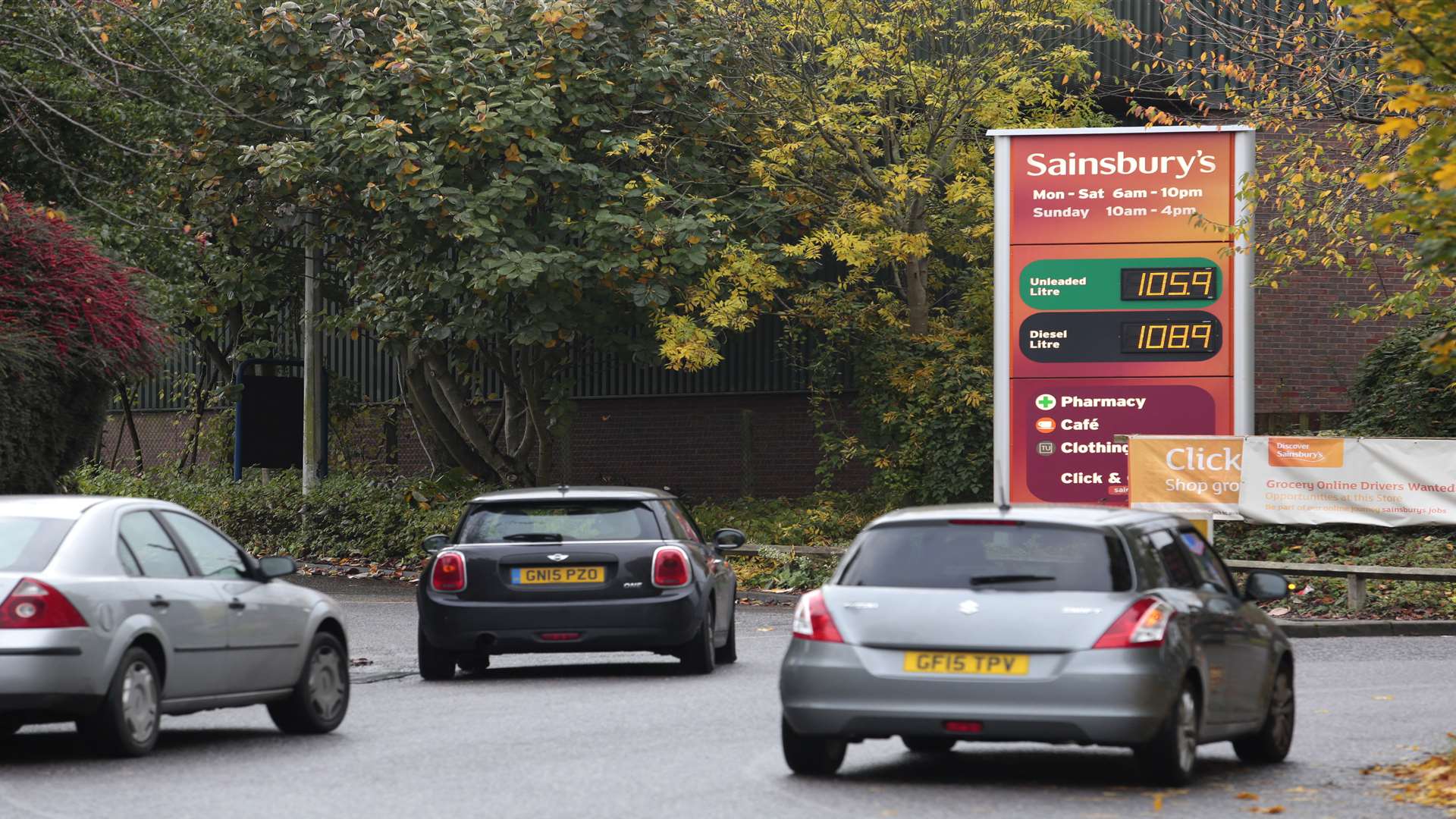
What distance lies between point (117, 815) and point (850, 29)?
20141 millimetres

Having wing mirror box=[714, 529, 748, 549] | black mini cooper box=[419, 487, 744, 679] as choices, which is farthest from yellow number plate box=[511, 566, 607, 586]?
wing mirror box=[714, 529, 748, 549]

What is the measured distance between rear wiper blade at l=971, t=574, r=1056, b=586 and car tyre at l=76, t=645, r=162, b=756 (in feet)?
13.7

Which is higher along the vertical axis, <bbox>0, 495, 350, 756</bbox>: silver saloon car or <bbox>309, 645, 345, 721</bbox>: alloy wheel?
<bbox>0, 495, 350, 756</bbox>: silver saloon car

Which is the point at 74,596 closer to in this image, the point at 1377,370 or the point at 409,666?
the point at 409,666

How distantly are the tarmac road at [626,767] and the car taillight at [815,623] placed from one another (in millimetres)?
695

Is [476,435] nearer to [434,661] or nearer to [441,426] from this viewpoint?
[441,426]

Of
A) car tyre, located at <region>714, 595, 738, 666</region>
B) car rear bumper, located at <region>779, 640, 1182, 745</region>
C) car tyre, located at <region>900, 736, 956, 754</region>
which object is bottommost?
car tyre, located at <region>714, 595, 738, 666</region>

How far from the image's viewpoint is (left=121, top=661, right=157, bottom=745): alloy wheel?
10.7 meters

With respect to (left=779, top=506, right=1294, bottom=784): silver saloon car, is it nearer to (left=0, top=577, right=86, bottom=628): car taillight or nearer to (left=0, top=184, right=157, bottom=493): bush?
(left=0, top=577, right=86, bottom=628): car taillight

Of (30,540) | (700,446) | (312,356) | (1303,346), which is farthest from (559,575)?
(700,446)

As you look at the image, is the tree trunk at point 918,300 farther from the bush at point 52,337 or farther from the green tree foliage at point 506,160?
the bush at point 52,337

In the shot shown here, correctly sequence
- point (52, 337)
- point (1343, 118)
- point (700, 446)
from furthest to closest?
point (700, 446)
point (1343, 118)
point (52, 337)

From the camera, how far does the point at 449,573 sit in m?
15.4

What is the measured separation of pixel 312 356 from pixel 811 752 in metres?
22.3
